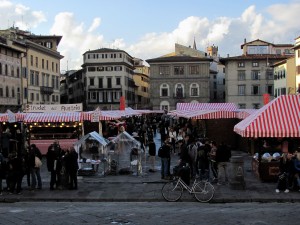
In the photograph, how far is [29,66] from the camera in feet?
221

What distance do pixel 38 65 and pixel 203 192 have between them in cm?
5877

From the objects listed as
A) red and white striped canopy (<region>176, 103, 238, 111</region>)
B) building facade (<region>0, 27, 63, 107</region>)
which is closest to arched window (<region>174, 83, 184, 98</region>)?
building facade (<region>0, 27, 63, 107</region>)

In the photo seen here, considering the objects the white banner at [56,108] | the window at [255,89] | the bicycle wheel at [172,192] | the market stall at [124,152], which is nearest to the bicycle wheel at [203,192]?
the bicycle wheel at [172,192]

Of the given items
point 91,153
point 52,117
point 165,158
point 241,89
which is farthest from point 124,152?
point 241,89

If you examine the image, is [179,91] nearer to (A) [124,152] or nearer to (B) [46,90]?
(B) [46,90]

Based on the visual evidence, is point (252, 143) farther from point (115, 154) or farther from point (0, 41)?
point (0, 41)

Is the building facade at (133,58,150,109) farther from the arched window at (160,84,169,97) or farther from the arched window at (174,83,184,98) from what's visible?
the arched window at (174,83,184,98)

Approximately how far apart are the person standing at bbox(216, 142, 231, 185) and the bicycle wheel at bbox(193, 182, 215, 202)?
3.13 metres

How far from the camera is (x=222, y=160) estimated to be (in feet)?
61.0

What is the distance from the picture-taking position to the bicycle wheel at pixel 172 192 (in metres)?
15.4

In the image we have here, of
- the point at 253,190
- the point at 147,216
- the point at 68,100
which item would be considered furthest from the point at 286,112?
the point at 68,100

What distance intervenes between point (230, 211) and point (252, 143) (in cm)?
1399

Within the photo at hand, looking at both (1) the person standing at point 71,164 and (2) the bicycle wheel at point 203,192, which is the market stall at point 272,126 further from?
A: (1) the person standing at point 71,164

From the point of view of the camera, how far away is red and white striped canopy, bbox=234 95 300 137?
18.5m
